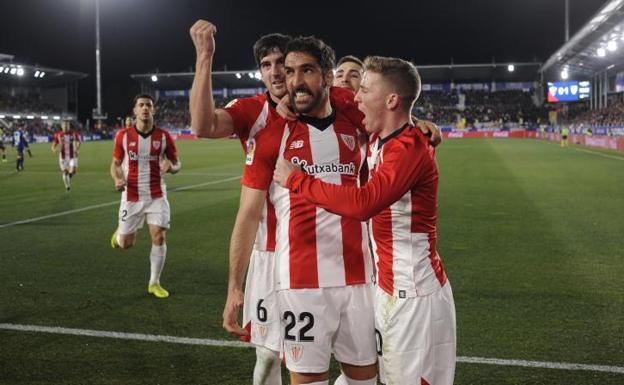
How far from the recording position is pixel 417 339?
2969 millimetres

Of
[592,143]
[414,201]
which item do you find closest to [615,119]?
[592,143]

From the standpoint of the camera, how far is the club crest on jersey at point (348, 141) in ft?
11.0

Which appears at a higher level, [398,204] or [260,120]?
[260,120]

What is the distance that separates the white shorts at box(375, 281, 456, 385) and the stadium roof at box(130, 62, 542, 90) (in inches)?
2827

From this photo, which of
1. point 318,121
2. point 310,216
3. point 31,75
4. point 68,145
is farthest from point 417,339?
point 31,75

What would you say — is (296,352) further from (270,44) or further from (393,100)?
(270,44)

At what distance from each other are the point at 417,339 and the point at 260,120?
137cm

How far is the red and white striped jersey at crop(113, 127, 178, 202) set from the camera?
7.82m

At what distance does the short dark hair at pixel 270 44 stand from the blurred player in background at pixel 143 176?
4.22m

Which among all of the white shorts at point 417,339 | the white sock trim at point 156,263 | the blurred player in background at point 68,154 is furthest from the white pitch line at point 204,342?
the blurred player in background at point 68,154

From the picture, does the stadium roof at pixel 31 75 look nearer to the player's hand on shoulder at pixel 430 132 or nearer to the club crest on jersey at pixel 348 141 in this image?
the club crest on jersey at pixel 348 141

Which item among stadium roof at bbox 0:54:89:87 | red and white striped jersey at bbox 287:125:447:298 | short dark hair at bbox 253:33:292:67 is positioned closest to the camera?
red and white striped jersey at bbox 287:125:447:298

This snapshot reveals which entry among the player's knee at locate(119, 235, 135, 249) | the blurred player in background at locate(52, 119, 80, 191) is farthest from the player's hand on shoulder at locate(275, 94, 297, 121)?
the blurred player in background at locate(52, 119, 80, 191)

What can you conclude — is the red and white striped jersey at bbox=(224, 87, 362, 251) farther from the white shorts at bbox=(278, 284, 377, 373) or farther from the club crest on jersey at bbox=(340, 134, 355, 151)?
the white shorts at bbox=(278, 284, 377, 373)
